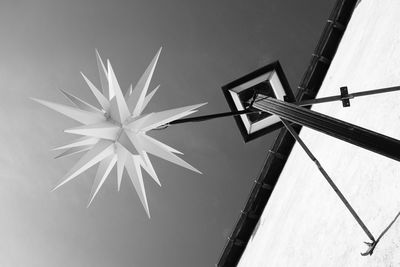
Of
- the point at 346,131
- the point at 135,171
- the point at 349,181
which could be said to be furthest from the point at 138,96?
the point at 349,181

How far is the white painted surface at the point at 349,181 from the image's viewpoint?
13.0ft

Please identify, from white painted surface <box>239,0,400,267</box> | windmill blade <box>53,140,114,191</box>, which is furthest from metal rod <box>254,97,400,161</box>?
windmill blade <box>53,140,114,191</box>

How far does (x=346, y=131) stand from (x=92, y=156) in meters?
2.32

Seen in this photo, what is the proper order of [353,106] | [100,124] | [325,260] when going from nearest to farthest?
[100,124]
[325,260]
[353,106]

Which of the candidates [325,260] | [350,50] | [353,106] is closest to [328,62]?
[350,50]

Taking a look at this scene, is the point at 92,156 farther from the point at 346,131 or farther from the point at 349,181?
the point at 349,181

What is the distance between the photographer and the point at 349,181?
16.6 feet

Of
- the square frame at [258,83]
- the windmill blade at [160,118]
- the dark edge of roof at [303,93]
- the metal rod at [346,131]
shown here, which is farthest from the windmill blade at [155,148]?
the dark edge of roof at [303,93]

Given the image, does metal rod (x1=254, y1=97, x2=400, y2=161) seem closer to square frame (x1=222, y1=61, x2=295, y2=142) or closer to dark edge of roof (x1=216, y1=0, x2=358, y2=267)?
square frame (x1=222, y1=61, x2=295, y2=142)

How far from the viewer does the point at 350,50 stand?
7.89 meters

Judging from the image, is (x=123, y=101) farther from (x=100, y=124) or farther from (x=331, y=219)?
(x=331, y=219)

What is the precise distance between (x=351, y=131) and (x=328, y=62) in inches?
302

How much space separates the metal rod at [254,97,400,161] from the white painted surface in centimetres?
149

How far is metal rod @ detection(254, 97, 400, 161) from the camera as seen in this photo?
2.12m
